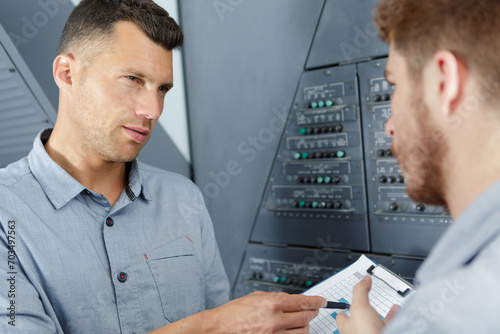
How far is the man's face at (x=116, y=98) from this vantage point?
4.70 feet

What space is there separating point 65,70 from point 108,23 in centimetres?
21

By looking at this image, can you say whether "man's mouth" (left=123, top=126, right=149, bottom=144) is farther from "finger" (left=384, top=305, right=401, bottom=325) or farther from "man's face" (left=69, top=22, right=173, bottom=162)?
"finger" (left=384, top=305, right=401, bottom=325)

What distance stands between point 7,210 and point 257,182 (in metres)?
1.38

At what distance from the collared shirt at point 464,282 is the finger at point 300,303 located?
18.3 inches

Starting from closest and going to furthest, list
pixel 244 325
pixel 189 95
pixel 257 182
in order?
pixel 244 325 → pixel 257 182 → pixel 189 95

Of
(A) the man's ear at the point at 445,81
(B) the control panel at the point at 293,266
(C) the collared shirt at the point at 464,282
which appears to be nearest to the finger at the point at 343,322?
(C) the collared shirt at the point at 464,282

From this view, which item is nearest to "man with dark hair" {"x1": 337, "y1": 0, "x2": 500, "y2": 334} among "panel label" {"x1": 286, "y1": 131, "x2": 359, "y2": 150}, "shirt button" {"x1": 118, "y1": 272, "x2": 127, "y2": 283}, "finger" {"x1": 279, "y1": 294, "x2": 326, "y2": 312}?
"finger" {"x1": 279, "y1": 294, "x2": 326, "y2": 312}

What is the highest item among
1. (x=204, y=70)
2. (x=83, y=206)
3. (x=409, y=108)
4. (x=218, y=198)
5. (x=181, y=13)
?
(x=181, y=13)

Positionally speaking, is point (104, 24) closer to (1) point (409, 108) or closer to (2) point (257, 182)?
(1) point (409, 108)

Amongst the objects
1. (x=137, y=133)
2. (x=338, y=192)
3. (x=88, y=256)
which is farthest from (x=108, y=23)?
(x=338, y=192)

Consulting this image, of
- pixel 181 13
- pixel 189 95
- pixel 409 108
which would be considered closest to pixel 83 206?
pixel 409 108

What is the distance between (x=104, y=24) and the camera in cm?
146

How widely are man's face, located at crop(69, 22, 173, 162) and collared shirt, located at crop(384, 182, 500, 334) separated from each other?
106 cm

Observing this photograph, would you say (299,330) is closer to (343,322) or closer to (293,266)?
(343,322)
